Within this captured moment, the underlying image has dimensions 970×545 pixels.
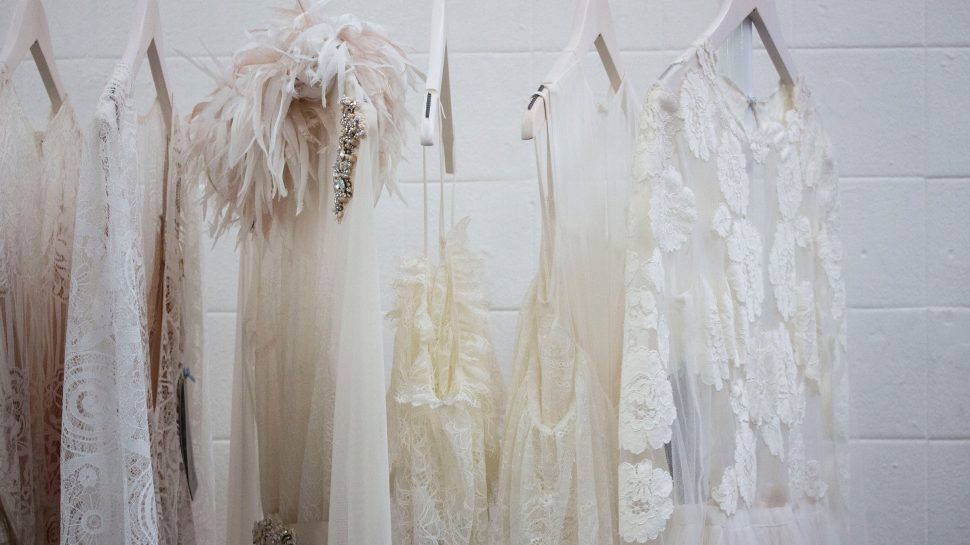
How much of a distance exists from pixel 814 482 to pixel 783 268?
33 centimetres

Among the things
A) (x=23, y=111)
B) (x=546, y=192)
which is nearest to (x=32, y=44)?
(x=23, y=111)

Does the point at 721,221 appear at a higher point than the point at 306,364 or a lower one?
higher

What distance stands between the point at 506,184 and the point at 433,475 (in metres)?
0.86

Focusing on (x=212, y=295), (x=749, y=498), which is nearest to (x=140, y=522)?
(x=749, y=498)

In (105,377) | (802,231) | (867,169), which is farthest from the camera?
(867,169)

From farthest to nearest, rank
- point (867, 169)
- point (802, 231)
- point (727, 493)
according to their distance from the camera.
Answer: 1. point (867, 169)
2. point (802, 231)
3. point (727, 493)

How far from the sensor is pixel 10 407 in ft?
3.98

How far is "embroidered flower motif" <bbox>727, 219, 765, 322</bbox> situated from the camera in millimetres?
1266

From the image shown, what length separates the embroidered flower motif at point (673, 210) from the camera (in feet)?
3.90

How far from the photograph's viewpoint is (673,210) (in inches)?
47.6

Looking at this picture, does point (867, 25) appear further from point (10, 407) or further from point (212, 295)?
point (10, 407)

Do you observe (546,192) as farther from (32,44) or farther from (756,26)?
(32,44)
